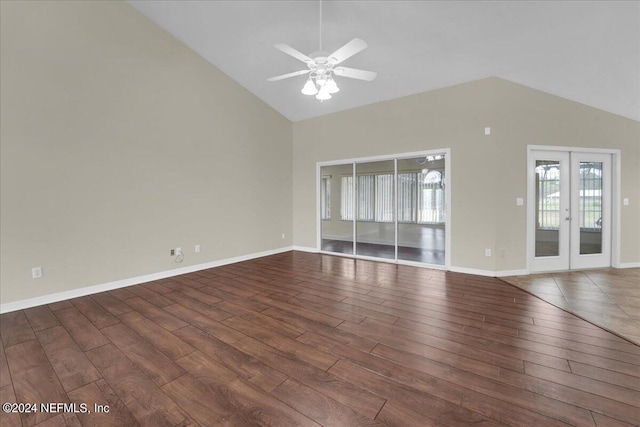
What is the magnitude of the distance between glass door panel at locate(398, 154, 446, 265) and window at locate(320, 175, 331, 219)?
1693 mm

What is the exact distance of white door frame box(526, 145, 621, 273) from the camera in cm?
420

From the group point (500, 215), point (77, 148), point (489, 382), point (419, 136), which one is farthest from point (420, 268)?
point (77, 148)

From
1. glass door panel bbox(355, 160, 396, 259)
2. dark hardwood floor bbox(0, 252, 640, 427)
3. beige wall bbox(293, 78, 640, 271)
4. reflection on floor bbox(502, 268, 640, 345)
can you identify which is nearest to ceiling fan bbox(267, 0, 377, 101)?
beige wall bbox(293, 78, 640, 271)

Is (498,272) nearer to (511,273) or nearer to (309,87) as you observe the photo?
(511,273)

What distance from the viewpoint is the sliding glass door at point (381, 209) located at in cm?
577

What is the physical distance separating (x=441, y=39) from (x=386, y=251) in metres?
4.05

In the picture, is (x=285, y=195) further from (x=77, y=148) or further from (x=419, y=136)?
(x=77, y=148)

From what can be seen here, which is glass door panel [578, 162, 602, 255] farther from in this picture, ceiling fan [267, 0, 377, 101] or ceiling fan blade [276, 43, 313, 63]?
ceiling fan blade [276, 43, 313, 63]

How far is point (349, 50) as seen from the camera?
2590 mm

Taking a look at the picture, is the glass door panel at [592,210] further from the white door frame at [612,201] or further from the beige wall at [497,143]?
the beige wall at [497,143]

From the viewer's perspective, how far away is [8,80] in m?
2.95

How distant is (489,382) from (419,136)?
394cm

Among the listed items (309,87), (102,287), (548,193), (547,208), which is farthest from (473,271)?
(102,287)

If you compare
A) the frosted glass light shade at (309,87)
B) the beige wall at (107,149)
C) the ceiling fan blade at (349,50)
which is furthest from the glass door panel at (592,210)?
the beige wall at (107,149)
